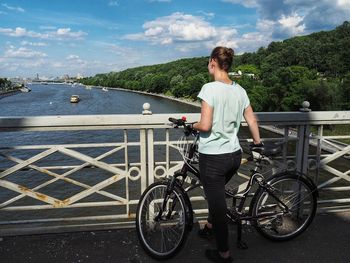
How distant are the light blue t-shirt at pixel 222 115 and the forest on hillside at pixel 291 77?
54 cm

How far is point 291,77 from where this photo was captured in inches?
2835

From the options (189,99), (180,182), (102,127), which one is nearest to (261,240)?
(180,182)

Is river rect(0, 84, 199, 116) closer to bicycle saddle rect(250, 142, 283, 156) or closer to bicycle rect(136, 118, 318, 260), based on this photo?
bicycle rect(136, 118, 318, 260)

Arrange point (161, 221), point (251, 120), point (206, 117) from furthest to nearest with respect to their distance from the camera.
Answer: point (161, 221), point (251, 120), point (206, 117)

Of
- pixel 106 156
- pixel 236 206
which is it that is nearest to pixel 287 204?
pixel 236 206

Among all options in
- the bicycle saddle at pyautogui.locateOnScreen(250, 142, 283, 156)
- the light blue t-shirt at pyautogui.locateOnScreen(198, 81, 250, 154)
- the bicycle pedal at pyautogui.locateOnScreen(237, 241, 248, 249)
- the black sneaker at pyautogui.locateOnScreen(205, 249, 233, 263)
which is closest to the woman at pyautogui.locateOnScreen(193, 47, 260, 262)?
the light blue t-shirt at pyautogui.locateOnScreen(198, 81, 250, 154)

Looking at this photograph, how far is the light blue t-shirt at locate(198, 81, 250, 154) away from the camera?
331 cm

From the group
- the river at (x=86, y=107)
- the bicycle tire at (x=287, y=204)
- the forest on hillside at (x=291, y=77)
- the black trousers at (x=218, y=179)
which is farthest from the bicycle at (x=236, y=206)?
the river at (x=86, y=107)

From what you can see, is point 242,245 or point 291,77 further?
point 291,77

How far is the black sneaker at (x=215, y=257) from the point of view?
366cm

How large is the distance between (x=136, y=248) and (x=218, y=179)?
1.35 meters

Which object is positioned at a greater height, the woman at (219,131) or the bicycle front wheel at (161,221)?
the woman at (219,131)

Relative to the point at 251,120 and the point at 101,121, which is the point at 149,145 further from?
the point at 251,120

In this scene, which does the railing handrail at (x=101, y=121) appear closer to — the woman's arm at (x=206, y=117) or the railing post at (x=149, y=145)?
the railing post at (x=149, y=145)
